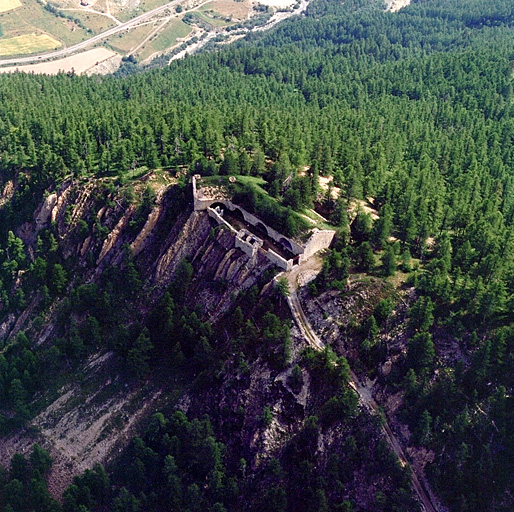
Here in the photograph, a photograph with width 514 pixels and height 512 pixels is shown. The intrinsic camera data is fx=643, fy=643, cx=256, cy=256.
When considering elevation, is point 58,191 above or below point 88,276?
above

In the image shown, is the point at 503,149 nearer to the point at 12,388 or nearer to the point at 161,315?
the point at 161,315

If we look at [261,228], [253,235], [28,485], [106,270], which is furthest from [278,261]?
[28,485]

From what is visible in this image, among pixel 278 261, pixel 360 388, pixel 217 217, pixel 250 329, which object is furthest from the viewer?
pixel 217 217

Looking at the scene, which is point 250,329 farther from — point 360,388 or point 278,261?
point 360,388

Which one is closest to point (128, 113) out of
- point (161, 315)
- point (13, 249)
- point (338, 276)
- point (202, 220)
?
point (13, 249)

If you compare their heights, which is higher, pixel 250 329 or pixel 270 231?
pixel 270 231

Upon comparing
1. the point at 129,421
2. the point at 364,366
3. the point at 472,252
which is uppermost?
the point at 472,252

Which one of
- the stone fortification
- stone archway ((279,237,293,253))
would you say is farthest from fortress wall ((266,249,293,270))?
stone archway ((279,237,293,253))

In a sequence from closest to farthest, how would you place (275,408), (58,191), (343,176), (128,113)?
(275,408)
(343,176)
(58,191)
(128,113)

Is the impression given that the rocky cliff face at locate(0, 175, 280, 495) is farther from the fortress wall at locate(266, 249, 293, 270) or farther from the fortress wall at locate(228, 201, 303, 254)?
the fortress wall at locate(228, 201, 303, 254)
